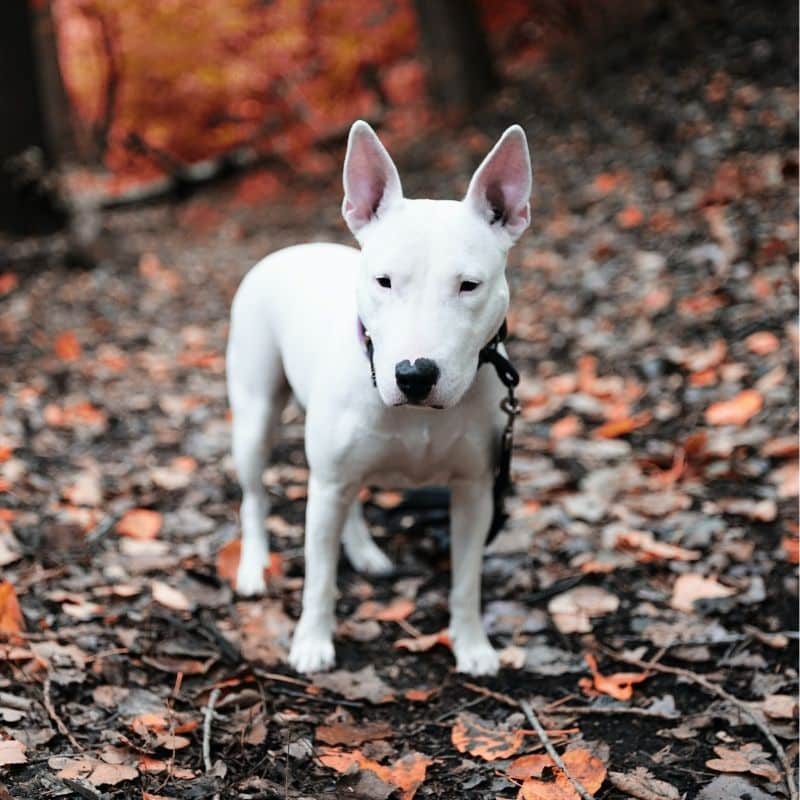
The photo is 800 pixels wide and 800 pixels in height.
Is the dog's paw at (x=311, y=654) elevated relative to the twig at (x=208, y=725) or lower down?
lower down

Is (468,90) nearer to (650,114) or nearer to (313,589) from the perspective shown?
(650,114)

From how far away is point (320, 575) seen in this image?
3279 millimetres

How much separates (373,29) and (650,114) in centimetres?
701

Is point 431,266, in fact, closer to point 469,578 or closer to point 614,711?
point 469,578

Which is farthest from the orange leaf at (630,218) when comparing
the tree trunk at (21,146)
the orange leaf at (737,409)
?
the tree trunk at (21,146)

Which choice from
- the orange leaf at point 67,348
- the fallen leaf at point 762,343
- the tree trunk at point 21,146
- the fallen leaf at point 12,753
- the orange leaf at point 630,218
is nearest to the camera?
the fallen leaf at point 12,753

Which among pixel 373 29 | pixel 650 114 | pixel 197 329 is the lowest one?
pixel 197 329

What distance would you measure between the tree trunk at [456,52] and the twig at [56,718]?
1034cm

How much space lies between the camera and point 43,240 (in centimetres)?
873

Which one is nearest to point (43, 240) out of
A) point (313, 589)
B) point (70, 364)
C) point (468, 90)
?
point (70, 364)

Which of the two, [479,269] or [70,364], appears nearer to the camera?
[479,269]

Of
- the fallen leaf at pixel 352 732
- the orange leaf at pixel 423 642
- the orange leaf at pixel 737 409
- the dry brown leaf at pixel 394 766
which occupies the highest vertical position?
the orange leaf at pixel 737 409

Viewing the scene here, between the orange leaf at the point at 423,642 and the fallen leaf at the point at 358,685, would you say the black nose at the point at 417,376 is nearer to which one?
the fallen leaf at the point at 358,685

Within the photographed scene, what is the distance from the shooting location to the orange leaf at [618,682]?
306 cm
